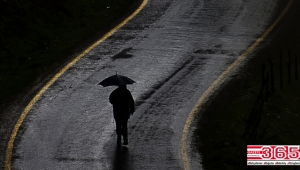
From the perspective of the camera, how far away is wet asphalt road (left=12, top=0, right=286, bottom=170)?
15531 millimetres

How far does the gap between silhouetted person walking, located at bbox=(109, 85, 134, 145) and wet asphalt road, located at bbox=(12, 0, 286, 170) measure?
0.38 meters

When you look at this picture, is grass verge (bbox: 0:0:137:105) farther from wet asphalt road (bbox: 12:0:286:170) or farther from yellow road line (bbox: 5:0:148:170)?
wet asphalt road (bbox: 12:0:286:170)

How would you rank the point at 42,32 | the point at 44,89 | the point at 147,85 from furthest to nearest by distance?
the point at 42,32
the point at 147,85
the point at 44,89

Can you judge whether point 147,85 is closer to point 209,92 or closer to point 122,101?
point 209,92

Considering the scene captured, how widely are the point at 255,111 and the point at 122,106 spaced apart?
438cm

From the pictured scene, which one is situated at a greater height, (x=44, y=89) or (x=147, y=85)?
(x=147, y=85)

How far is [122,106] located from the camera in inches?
623

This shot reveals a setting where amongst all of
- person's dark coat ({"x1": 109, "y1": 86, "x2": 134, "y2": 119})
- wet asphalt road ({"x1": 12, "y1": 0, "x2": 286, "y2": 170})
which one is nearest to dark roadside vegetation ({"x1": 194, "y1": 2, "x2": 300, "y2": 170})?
wet asphalt road ({"x1": 12, "y1": 0, "x2": 286, "y2": 170})

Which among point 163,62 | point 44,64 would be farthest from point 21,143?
point 163,62

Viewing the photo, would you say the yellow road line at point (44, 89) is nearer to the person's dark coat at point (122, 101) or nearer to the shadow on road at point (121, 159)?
the shadow on road at point (121, 159)

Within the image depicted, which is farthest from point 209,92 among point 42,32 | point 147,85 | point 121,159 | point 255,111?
point 42,32

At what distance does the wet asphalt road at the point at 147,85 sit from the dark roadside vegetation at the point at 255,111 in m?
0.56

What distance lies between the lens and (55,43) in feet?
75.9

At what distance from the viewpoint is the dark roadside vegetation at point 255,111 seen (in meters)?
16.2
